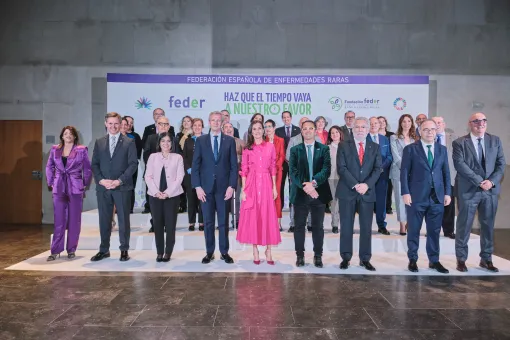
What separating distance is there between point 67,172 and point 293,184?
253 centimetres

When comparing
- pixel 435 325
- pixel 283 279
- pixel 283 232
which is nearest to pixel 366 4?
pixel 283 232

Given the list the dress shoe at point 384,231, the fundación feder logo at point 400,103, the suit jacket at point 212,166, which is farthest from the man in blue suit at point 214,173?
the fundación feder logo at point 400,103

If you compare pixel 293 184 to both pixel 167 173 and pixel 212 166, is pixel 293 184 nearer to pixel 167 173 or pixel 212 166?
pixel 212 166

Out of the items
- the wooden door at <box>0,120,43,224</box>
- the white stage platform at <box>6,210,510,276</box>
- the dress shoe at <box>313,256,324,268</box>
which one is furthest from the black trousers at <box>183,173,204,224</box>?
the wooden door at <box>0,120,43,224</box>

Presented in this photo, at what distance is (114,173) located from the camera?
14.7 feet

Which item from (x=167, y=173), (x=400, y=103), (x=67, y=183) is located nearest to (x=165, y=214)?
(x=167, y=173)

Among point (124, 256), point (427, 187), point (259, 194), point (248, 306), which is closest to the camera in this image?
point (248, 306)

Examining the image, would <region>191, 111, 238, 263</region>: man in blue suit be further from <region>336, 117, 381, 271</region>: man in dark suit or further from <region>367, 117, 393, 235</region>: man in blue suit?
<region>367, 117, 393, 235</region>: man in blue suit

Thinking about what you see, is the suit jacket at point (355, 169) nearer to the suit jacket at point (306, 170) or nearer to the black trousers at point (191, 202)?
the suit jacket at point (306, 170)

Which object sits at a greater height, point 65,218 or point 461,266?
point 65,218

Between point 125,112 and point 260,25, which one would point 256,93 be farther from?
point 125,112

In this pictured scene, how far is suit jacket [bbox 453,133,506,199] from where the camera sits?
163 inches

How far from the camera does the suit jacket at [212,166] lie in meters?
4.31

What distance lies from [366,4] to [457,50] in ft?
6.09
